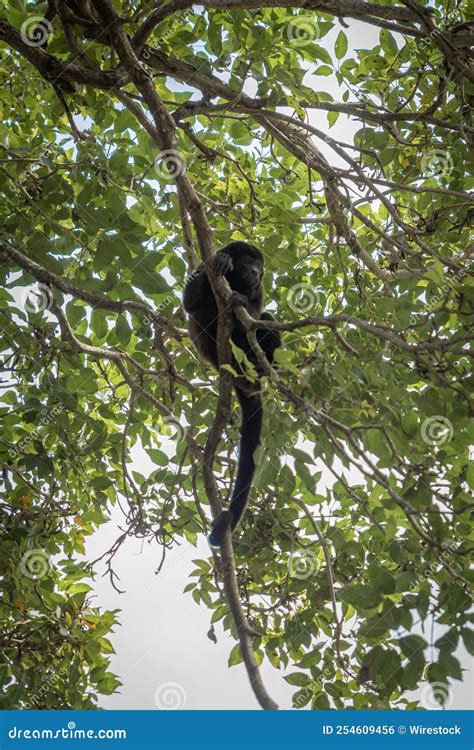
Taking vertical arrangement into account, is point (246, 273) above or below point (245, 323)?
above

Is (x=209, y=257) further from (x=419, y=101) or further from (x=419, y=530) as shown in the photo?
(x=419, y=101)

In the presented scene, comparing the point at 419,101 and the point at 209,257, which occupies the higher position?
the point at 419,101

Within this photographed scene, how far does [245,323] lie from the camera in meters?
3.55

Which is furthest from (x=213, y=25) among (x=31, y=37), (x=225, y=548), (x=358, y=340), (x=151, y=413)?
(x=225, y=548)

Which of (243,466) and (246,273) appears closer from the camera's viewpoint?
(243,466)

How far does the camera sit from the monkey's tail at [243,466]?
3.63 m

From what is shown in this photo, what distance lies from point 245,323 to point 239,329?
805 mm

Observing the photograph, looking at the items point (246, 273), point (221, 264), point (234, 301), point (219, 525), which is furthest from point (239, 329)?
point (219, 525)

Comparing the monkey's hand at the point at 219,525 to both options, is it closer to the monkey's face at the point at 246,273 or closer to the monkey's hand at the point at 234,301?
the monkey's hand at the point at 234,301

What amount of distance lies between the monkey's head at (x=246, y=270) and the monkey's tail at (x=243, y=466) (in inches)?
32.7

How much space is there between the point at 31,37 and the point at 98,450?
2486 millimetres

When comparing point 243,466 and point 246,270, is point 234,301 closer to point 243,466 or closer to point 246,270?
point 243,466

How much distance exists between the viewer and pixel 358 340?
425cm

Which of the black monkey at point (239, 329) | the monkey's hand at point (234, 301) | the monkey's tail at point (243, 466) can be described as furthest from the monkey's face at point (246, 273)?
the monkey's hand at point (234, 301)
